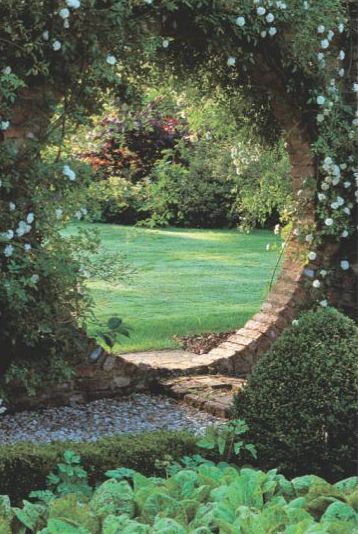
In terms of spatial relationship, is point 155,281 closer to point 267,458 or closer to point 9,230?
point 9,230

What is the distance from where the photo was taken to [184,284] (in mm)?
11273

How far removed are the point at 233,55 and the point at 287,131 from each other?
833mm

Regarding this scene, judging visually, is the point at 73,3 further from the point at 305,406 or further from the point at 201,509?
the point at 201,509

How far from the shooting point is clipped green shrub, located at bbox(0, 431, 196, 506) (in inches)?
146

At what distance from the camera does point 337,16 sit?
6.49 meters

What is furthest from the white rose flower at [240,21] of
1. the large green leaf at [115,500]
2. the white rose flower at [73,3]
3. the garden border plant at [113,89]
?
the large green leaf at [115,500]

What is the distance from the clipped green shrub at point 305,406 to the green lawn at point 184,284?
3001mm

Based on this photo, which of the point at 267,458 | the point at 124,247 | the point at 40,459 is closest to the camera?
the point at 40,459

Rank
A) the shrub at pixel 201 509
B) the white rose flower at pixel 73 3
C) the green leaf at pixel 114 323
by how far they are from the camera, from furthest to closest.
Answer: the green leaf at pixel 114 323 < the white rose flower at pixel 73 3 < the shrub at pixel 201 509

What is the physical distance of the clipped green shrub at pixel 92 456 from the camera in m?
3.70

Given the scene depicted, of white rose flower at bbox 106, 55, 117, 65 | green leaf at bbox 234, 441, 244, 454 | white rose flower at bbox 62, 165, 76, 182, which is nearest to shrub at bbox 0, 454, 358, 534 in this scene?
green leaf at bbox 234, 441, 244, 454

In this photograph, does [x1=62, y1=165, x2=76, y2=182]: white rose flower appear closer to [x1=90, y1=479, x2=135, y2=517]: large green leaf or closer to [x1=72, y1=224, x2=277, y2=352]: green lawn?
[x1=72, y1=224, x2=277, y2=352]: green lawn

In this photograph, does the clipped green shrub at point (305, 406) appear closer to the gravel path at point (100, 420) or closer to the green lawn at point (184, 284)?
the gravel path at point (100, 420)

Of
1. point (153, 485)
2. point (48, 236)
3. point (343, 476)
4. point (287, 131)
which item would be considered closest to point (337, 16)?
point (287, 131)
